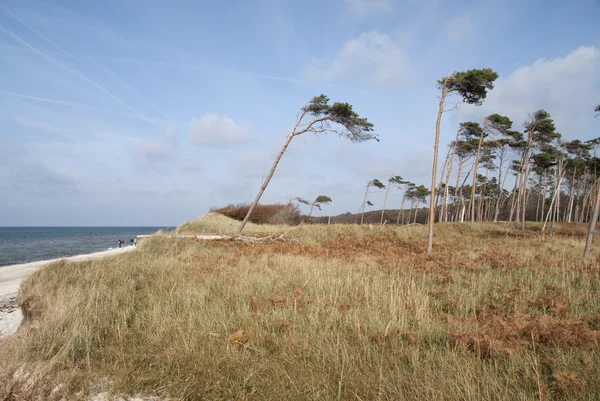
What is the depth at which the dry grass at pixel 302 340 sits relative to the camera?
2.73 meters

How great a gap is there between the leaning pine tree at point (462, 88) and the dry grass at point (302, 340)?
5.25 meters

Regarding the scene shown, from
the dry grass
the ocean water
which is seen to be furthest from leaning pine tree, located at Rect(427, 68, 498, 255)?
the ocean water

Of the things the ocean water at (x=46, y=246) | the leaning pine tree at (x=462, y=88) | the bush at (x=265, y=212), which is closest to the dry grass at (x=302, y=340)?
the leaning pine tree at (x=462, y=88)

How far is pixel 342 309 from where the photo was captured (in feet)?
15.1

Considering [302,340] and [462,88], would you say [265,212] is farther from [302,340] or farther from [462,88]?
[302,340]

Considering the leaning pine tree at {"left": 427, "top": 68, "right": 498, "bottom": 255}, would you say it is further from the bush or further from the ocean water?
the bush

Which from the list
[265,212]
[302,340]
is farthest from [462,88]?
[265,212]

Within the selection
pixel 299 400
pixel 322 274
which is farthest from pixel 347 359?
pixel 322 274

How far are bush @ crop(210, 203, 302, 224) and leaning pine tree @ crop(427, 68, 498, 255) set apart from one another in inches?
863

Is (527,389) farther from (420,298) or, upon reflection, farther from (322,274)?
(322,274)

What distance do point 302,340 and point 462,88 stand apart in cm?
1255

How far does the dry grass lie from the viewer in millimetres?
2730

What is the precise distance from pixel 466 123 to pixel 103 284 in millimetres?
16530

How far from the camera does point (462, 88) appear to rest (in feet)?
40.2
